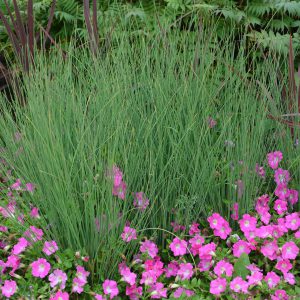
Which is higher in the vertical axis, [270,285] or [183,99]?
[183,99]

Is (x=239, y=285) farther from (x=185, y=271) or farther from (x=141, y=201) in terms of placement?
(x=141, y=201)

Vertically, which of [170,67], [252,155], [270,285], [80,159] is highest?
[170,67]

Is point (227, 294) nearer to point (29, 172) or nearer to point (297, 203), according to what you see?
point (297, 203)

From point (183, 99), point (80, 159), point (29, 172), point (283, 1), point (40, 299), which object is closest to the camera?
point (40, 299)

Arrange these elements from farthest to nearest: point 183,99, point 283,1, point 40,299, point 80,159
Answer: point 283,1
point 183,99
point 80,159
point 40,299

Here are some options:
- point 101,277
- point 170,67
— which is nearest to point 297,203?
point 170,67

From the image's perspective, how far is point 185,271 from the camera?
189cm

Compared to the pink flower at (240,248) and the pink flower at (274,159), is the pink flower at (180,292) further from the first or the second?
the pink flower at (274,159)

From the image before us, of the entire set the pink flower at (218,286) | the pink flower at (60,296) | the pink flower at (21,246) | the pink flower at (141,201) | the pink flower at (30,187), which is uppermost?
the pink flower at (30,187)

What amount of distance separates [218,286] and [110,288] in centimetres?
37

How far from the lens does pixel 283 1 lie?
3.44 m

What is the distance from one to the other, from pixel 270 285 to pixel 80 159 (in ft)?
2.70

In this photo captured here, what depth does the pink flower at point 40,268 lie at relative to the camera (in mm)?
1771

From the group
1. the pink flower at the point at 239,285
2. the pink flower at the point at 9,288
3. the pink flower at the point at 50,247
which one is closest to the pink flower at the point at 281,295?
the pink flower at the point at 239,285
